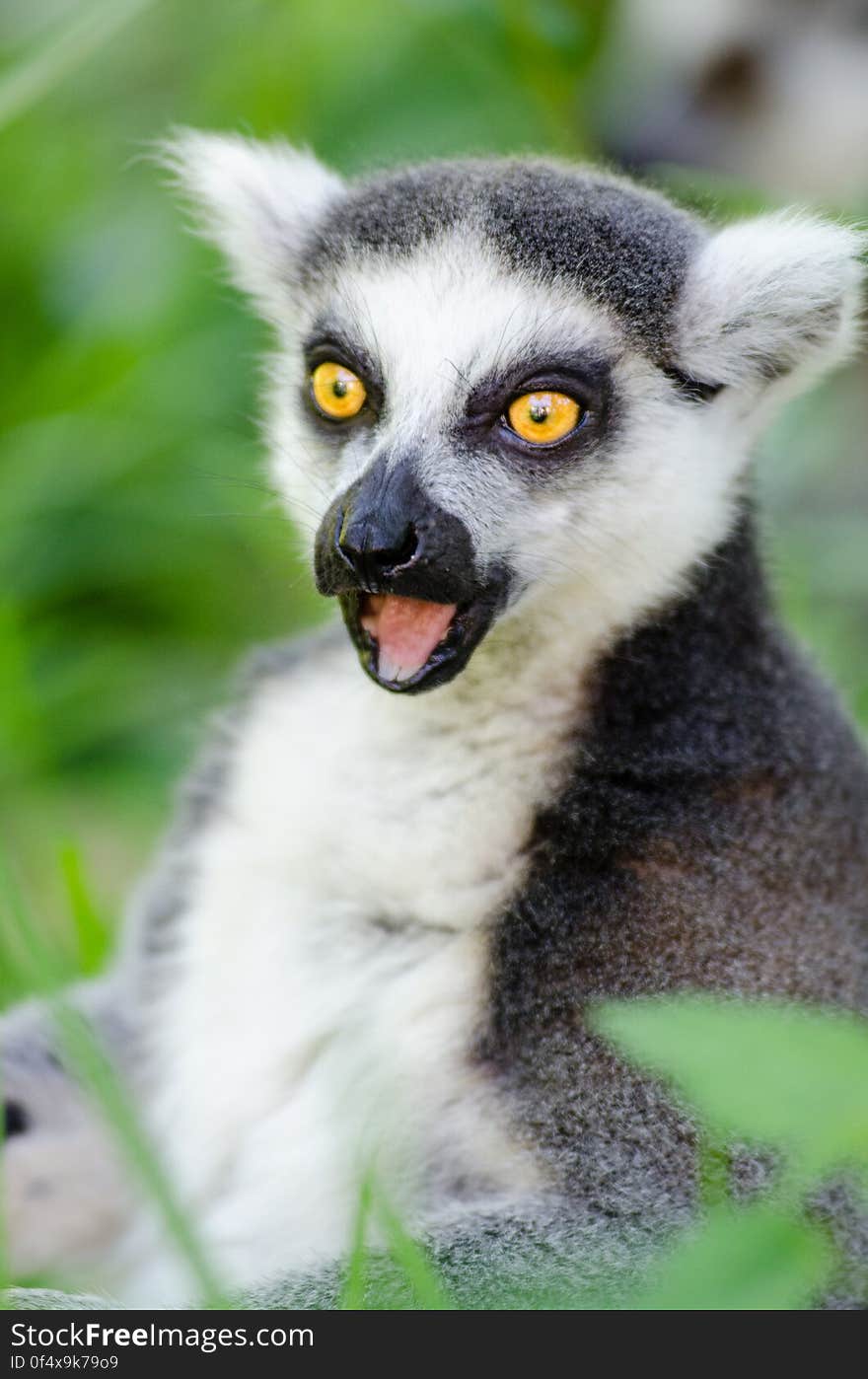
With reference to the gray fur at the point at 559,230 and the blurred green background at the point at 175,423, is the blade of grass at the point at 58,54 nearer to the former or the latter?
the gray fur at the point at 559,230

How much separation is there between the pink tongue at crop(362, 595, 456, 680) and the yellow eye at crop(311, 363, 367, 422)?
39 cm

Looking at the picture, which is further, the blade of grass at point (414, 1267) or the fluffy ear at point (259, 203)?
the fluffy ear at point (259, 203)

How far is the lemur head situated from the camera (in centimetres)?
237

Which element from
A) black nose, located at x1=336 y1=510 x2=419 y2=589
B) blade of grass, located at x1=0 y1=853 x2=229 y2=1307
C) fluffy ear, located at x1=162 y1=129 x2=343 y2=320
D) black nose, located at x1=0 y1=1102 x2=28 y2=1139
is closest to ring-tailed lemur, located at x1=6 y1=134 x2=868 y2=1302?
black nose, located at x1=336 y1=510 x2=419 y2=589

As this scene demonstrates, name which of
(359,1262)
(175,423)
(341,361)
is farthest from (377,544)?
(175,423)

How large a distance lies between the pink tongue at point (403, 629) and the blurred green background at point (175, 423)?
1961 mm

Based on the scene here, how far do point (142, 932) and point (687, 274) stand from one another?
1.71 metres

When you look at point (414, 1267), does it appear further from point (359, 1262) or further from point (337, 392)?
→ point (337, 392)

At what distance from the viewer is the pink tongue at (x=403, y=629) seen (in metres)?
2.36

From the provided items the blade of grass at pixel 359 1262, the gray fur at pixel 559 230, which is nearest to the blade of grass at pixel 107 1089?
the blade of grass at pixel 359 1262

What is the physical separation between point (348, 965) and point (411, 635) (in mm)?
591

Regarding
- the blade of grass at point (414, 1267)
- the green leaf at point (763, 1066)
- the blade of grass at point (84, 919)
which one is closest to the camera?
the green leaf at point (763, 1066)

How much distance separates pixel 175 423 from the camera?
16.6 ft

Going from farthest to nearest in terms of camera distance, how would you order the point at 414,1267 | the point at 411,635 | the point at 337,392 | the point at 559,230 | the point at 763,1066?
the point at 337,392, the point at 559,230, the point at 411,635, the point at 414,1267, the point at 763,1066
